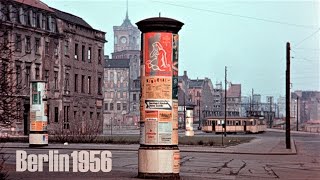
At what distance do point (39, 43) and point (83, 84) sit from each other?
1041cm

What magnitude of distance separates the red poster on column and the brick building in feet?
145

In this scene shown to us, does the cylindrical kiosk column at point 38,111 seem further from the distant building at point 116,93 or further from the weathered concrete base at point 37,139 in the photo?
the distant building at point 116,93

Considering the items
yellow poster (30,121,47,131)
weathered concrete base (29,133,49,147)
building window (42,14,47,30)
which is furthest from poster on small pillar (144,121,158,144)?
building window (42,14,47,30)

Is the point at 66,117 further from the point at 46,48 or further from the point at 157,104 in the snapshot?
the point at 157,104

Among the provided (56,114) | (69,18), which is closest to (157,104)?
(56,114)

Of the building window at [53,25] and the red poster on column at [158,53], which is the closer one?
the red poster on column at [158,53]

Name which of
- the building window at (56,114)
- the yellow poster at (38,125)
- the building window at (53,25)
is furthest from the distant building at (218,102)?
the yellow poster at (38,125)

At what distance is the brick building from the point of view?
62.9 meters

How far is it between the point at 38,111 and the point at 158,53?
20.7 meters

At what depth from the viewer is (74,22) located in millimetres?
71812

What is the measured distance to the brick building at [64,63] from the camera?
6294 cm

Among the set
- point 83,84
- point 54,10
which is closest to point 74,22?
point 54,10

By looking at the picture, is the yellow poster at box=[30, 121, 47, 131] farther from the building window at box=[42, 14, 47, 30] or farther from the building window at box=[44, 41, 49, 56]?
the building window at box=[42, 14, 47, 30]

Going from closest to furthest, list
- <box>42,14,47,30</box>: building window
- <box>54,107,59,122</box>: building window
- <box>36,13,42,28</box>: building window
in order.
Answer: <box>36,13,42,28</box>: building window → <box>42,14,47,30</box>: building window → <box>54,107,59,122</box>: building window
